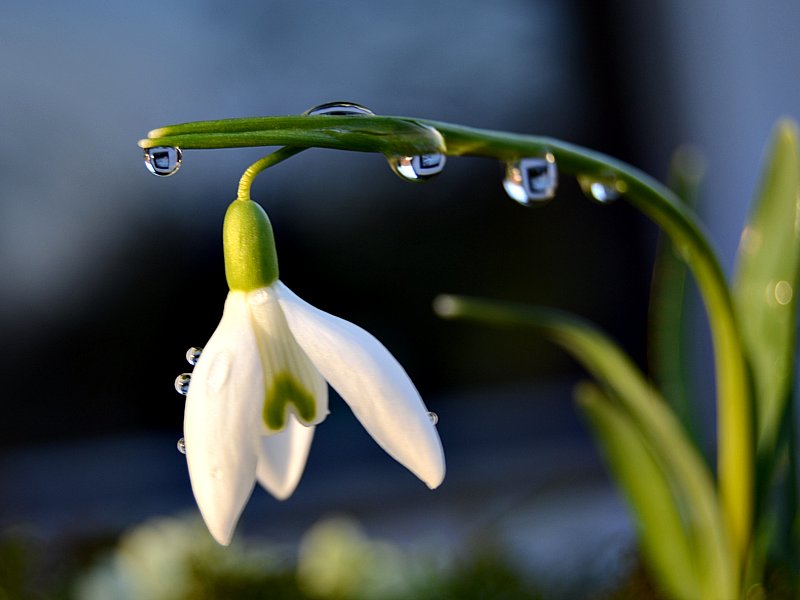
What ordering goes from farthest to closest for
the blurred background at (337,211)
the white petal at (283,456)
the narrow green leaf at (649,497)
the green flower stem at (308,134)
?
the blurred background at (337,211)
the narrow green leaf at (649,497)
the white petal at (283,456)
the green flower stem at (308,134)

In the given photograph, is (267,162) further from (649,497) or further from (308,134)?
(649,497)

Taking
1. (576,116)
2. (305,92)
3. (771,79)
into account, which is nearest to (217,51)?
(305,92)

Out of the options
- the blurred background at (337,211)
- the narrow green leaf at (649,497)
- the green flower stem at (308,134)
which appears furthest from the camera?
the blurred background at (337,211)

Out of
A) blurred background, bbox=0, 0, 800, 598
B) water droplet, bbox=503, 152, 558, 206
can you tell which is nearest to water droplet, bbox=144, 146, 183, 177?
water droplet, bbox=503, 152, 558, 206

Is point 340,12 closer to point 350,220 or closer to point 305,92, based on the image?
point 305,92

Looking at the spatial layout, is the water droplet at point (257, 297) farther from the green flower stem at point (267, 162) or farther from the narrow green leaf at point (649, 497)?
the narrow green leaf at point (649, 497)

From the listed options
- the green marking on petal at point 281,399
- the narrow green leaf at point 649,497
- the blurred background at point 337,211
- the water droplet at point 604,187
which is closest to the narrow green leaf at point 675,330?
the narrow green leaf at point 649,497
